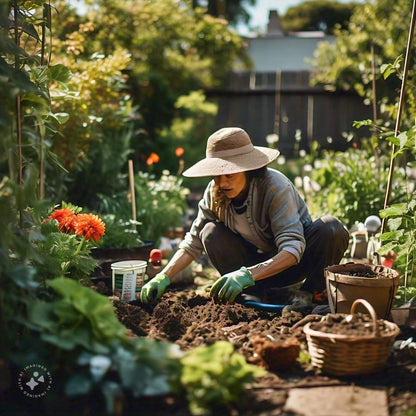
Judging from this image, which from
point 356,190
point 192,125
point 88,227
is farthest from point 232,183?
point 192,125

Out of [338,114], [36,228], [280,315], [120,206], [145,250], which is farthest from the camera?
[338,114]

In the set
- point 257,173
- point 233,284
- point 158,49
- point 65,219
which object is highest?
point 158,49

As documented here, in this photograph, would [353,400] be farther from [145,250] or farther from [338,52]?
[338,52]

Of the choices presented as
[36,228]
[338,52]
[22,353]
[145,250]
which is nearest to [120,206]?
[145,250]

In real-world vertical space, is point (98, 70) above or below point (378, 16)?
below

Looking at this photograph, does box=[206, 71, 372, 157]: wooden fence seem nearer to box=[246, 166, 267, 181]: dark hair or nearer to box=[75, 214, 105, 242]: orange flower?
box=[246, 166, 267, 181]: dark hair

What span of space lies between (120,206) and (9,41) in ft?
9.71

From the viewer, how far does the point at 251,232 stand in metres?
3.24

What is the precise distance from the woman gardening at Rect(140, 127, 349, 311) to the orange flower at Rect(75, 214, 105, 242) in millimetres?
378

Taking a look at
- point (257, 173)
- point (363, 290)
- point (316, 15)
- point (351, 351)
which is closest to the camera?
point (351, 351)

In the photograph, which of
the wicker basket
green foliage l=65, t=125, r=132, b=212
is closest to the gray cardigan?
the wicker basket

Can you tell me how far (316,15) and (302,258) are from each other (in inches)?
1088

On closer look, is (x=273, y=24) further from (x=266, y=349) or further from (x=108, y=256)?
(x=266, y=349)

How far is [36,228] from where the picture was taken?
2238 millimetres
